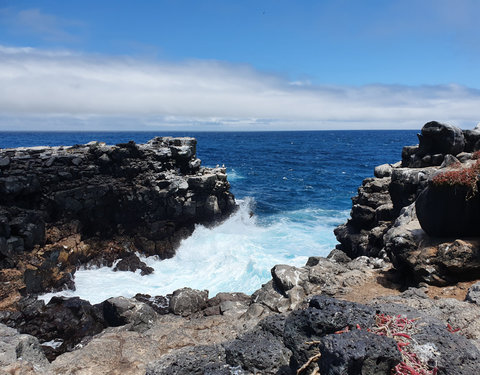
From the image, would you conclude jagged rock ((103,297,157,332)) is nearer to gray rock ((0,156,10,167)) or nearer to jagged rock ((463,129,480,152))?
gray rock ((0,156,10,167))

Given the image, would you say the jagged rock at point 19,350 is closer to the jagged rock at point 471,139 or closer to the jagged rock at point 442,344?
the jagged rock at point 442,344

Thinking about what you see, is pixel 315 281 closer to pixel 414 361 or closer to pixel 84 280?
pixel 414 361

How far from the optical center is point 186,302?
15133 millimetres

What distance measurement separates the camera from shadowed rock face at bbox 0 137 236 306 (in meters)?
21.6

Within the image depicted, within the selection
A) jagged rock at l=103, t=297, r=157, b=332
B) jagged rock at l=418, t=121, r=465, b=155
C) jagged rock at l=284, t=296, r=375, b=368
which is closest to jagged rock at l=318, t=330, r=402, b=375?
jagged rock at l=284, t=296, r=375, b=368

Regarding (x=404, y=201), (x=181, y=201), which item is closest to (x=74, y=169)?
(x=181, y=201)

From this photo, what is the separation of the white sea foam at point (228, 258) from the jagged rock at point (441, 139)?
1127 cm

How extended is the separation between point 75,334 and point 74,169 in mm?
14295

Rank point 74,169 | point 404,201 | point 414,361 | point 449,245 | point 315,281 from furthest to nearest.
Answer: point 74,169 < point 404,201 < point 315,281 < point 449,245 < point 414,361

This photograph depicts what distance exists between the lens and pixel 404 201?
19.6 m

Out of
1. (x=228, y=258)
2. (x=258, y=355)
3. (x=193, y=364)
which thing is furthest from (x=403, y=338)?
(x=228, y=258)

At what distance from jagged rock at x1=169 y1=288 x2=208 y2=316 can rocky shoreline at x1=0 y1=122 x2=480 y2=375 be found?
6cm

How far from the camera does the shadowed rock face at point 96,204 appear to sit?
21.6 m

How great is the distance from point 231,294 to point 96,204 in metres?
15.2
